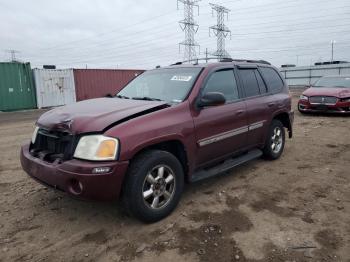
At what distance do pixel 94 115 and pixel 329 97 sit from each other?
9.51 meters

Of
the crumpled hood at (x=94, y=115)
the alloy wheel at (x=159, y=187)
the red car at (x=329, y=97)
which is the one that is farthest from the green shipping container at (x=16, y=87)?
the alloy wheel at (x=159, y=187)

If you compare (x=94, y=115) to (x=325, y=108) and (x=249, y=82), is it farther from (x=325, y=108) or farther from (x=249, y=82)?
(x=325, y=108)

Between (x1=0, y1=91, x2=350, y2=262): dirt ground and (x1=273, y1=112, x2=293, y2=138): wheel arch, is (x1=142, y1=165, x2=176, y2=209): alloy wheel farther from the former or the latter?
(x1=273, y1=112, x2=293, y2=138): wheel arch

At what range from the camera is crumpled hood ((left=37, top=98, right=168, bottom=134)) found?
10.6ft

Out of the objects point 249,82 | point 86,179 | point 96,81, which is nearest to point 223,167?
point 249,82

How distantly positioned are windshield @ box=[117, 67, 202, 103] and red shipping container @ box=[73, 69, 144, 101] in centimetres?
1497

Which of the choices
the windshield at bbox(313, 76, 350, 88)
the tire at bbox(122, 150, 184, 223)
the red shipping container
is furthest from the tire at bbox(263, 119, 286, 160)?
the red shipping container

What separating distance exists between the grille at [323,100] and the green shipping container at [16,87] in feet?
47.6

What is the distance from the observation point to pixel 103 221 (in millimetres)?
3629

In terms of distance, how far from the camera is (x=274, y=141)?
5.79 meters

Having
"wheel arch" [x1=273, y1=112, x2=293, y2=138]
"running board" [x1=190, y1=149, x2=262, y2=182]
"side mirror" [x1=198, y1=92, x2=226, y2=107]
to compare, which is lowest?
"running board" [x1=190, y1=149, x2=262, y2=182]

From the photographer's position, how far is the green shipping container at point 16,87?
664 inches

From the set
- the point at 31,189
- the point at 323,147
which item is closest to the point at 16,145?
the point at 31,189

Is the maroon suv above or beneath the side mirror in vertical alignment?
beneath
